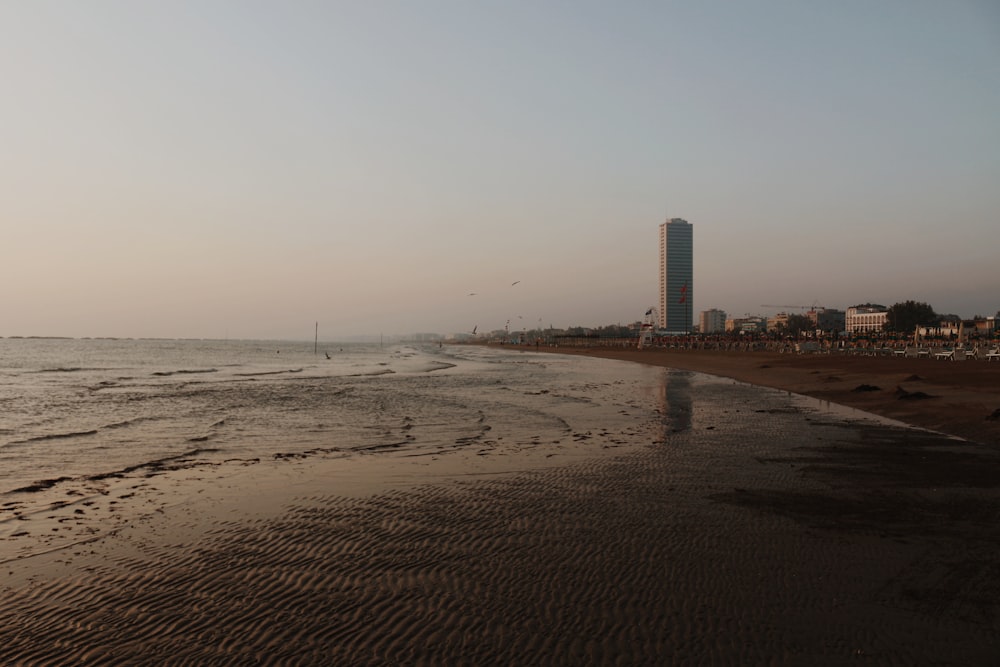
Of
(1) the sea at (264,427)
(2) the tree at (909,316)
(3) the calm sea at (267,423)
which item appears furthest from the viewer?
(2) the tree at (909,316)

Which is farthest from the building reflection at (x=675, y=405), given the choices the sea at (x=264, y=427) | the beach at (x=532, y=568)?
the beach at (x=532, y=568)

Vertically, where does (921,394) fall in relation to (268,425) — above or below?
above

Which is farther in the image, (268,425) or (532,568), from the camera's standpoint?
(268,425)

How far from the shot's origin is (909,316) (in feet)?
486

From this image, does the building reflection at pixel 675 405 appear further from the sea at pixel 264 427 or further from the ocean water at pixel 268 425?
the ocean water at pixel 268 425

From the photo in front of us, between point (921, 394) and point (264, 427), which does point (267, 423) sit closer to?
point (264, 427)

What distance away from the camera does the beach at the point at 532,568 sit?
204 inches

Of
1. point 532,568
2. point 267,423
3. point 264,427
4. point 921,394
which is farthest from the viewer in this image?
point 921,394

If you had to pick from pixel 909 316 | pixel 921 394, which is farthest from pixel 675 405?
pixel 909 316

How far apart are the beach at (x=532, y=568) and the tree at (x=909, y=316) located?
162m

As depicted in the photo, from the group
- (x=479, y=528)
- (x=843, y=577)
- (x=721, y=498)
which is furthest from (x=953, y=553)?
(x=479, y=528)

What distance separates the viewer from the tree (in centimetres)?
14661

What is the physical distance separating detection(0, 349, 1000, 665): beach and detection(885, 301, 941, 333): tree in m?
162

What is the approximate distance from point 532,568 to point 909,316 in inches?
6947
